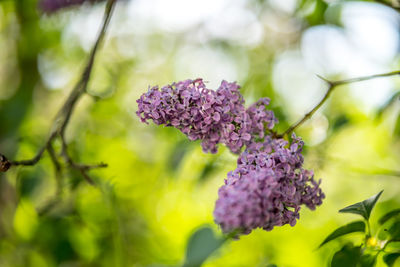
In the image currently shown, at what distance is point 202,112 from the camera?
1.99 feet

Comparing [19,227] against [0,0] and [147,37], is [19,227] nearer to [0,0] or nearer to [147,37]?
[0,0]

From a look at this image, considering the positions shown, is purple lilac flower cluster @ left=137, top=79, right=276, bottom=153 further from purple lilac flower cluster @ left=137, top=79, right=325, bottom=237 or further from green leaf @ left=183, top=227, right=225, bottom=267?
green leaf @ left=183, top=227, right=225, bottom=267

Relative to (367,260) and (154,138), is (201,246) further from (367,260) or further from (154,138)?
(154,138)

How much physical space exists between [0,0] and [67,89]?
0.74 metres

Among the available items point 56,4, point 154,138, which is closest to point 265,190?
point 56,4

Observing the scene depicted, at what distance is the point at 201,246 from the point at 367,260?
243 mm

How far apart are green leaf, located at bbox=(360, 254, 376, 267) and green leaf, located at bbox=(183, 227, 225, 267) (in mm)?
202

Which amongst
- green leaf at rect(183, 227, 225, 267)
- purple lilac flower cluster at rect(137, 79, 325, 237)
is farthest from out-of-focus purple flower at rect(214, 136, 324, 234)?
green leaf at rect(183, 227, 225, 267)

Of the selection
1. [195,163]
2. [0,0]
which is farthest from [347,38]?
[0,0]

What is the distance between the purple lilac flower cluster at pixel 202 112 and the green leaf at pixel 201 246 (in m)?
0.14

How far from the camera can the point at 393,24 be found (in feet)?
3.84

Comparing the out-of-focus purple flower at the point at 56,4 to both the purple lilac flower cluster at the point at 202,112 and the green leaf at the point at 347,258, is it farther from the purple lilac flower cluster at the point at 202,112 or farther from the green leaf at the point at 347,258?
the green leaf at the point at 347,258

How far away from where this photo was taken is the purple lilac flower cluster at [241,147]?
51 centimetres

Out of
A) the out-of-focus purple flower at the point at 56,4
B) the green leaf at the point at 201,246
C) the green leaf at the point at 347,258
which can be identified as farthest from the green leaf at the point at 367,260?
the out-of-focus purple flower at the point at 56,4
